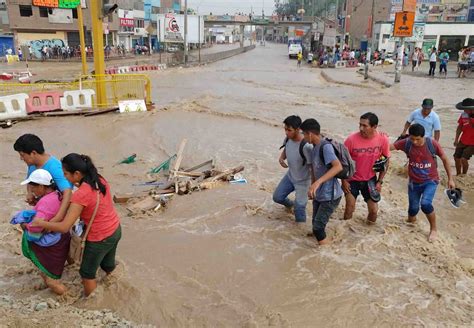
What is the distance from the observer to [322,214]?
204 inches

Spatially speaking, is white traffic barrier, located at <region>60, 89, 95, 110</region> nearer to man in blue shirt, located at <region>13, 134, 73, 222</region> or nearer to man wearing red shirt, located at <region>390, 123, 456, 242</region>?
man in blue shirt, located at <region>13, 134, 73, 222</region>

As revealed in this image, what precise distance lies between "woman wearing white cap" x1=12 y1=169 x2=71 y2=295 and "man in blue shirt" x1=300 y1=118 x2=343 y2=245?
2614 mm

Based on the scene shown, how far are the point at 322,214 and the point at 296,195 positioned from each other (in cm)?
75

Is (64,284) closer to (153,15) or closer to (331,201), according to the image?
(331,201)

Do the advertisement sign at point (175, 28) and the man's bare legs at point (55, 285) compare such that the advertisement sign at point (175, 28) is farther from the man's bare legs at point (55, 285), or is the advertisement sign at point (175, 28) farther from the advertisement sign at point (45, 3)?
the man's bare legs at point (55, 285)

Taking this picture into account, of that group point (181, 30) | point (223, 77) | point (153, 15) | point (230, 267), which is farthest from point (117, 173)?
point (153, 15)

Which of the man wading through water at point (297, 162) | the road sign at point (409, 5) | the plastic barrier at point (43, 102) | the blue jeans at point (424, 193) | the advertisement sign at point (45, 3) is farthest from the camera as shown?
the advertisement sign at point (45, 3)

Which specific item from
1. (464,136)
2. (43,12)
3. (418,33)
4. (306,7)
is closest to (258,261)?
(464,136)

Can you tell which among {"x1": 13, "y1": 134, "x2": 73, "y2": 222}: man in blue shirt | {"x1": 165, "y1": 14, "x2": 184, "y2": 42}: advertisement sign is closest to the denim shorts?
{"x1": 13, "y1": 134, "x2": 73, "y2": 222}: man in blue shirt

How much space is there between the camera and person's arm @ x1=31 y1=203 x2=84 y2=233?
3672 mm

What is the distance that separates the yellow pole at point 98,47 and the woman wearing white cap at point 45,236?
36.2 feet

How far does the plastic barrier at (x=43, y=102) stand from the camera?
46.7 ft

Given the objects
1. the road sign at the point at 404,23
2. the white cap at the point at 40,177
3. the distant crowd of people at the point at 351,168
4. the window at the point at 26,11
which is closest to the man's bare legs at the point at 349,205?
the distant crowd of people at the point at 351,168

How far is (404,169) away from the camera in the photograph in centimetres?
927
